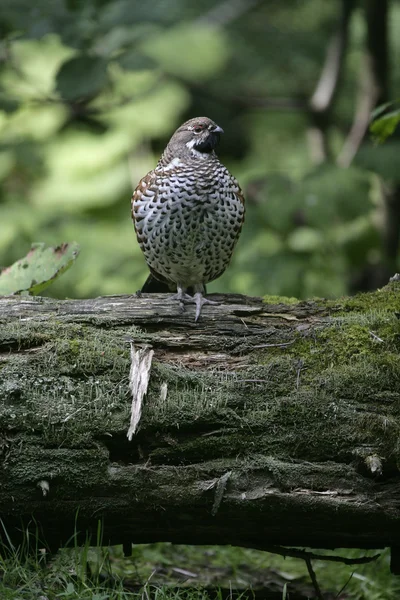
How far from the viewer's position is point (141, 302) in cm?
365

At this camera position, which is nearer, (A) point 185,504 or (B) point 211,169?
(A) point 185,504

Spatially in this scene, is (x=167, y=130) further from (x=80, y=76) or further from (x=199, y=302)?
(x=199, y=302)

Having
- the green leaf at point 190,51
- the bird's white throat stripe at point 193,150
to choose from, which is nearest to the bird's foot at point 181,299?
the bird's white throat stripe at point 193,150

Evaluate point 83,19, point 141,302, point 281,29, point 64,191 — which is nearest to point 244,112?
point 281,29

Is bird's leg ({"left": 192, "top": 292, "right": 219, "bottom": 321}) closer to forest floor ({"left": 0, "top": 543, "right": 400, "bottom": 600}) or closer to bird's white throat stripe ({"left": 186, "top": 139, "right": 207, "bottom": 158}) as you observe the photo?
bird's white throat stripe ({"left": 186, "top": 139, "right": 207, "bottom": 158})

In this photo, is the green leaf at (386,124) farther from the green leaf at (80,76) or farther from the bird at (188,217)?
the green leaf at (80,76)

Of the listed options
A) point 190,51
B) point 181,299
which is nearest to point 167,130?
point 190,51

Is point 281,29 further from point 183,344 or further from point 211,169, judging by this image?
point 183,344

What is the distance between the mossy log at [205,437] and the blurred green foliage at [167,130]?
130 centimetres

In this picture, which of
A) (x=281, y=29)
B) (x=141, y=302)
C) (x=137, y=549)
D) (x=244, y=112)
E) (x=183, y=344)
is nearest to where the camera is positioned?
(x=183, y=344)

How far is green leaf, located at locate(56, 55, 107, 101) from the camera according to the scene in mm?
5055

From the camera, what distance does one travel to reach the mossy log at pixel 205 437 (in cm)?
296

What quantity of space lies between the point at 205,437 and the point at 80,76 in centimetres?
308

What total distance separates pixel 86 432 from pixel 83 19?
11.2 ft
